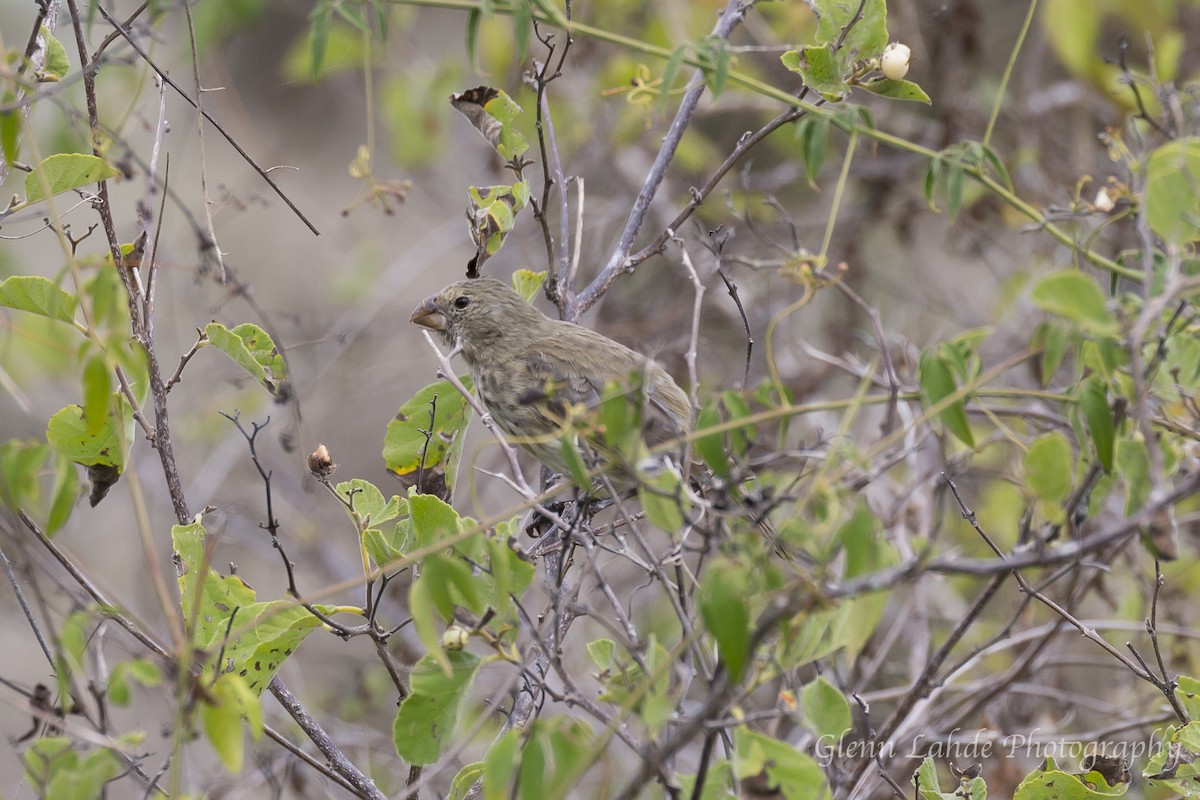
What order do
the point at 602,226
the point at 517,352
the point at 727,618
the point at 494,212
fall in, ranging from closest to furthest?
the point at 727,618 < the point at 494,212 < the point at 517,352 < the point at 602,226

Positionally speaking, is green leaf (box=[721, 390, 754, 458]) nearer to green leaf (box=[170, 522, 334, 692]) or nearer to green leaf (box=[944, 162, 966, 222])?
green leaf (box=[944, 162, 966, 222])

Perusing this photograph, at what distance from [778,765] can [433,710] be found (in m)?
0.56

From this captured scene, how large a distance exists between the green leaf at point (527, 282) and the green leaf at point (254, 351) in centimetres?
85

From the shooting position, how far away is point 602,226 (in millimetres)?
6574

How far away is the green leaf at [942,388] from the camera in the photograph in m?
1.58

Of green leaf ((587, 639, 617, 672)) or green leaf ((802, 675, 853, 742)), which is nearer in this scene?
green leaf ((802, 675, 853, 742))

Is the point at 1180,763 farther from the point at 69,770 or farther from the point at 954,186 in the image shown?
the point at 69,770

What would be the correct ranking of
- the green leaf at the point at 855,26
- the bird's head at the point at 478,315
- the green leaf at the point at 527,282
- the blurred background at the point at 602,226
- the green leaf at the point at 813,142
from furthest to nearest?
1. the blurred background at the point at 602,226
2. the bird's head at the point at 478,315
3. the green leaf at the point at 527,282
4. the green leaf at the point at 855,26
5. the green leaf at the point at 813,142

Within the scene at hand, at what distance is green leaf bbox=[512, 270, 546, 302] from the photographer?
3.07 m

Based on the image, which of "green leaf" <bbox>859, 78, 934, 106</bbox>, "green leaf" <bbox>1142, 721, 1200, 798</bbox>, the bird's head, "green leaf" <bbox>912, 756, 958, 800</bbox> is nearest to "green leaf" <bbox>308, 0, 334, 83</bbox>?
"green leaf" <bbox>859, 78, 934, 106</bbox>

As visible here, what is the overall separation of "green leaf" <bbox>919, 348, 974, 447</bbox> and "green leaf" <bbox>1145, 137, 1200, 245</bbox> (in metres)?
0.35

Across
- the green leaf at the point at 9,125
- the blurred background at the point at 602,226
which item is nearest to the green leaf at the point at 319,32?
the green leaf at the point at 9,125

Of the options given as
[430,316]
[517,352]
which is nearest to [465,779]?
[517,352]

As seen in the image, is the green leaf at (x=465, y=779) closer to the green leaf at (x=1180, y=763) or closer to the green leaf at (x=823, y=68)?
the green leaf at (x=1180, y=763)
